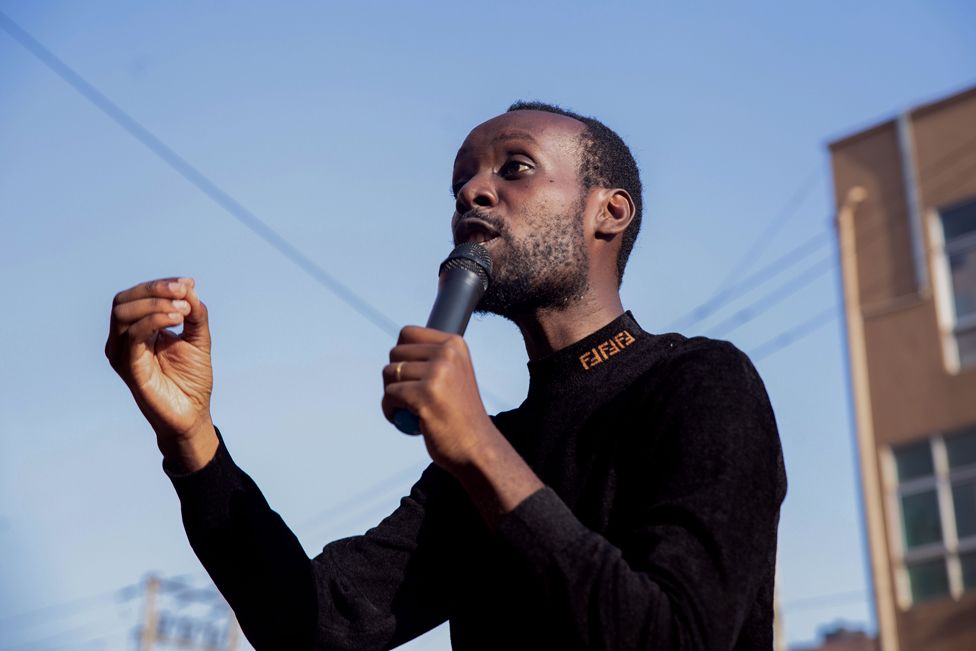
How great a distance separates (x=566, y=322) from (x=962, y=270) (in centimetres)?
1339

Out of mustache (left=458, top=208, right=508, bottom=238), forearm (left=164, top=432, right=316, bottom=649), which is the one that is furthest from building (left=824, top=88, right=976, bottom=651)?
forearm (left=164, top=432, right=316, bottom=649)

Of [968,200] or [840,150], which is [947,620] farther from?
[840,150]

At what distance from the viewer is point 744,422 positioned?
99.0 inches

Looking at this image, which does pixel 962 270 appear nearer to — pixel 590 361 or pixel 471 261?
pixel 590 361

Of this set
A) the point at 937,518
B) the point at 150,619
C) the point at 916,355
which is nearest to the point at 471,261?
the point at 937,518

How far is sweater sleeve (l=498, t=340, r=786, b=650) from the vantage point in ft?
7.29

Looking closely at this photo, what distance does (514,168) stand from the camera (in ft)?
10.5

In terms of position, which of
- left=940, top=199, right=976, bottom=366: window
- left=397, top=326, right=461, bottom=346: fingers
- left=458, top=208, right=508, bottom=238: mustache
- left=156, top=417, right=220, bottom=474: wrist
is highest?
left=940, top=199, right=976, bottom=366: window

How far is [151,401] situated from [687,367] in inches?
41.0

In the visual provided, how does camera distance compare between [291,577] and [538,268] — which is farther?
[538,268]

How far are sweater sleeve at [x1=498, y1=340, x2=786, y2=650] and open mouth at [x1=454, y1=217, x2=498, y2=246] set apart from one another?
57cm

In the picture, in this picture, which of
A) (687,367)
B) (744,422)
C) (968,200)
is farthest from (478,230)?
(968,200)

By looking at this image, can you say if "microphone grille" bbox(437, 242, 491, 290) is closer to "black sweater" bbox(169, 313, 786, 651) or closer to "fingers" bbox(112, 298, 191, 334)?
"black sweater" bbox(169, 313, 786, 651)

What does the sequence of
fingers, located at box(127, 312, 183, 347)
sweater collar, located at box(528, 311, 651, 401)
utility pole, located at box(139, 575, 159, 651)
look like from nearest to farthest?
fingers, located at box(127, 312, 183, 347) < sweater collar, located at box(528, 311, 651, 401) < utility pole, located at box(139, 575, 159, 651)
